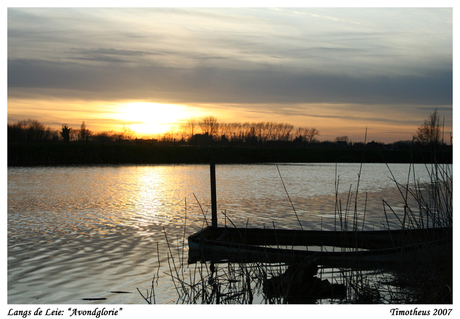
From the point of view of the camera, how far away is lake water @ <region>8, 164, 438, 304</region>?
22.0ft

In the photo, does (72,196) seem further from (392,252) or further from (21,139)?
(21,139)

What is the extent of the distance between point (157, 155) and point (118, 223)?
114 ft

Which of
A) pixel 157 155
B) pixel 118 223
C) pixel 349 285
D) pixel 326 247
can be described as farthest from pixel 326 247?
pixel 157 155

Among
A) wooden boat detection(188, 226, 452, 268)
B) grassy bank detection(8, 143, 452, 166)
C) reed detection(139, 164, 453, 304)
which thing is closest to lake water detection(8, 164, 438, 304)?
wooden boat detection(188, 226, 452, 268)

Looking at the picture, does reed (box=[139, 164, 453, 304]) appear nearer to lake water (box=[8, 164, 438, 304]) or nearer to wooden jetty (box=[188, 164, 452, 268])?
wooden jetty (box=[188, 164, 452, 268])

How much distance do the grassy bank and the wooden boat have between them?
76.1 feet

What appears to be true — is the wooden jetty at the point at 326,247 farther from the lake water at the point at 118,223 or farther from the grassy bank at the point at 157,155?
the grassy bank at the point at 157,155

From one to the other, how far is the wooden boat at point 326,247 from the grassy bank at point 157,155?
23205 millimetres

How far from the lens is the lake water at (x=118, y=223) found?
6715 mm

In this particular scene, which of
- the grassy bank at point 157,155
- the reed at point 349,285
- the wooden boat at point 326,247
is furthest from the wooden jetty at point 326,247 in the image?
the grassy bank at point 157,155

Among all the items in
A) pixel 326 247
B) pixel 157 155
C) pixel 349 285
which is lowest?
pixel 326 247

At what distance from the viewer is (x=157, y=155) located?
4588cm

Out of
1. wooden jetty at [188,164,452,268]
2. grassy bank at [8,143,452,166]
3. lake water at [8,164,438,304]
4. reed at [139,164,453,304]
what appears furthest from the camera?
grassy bank at [8,143,452,166]

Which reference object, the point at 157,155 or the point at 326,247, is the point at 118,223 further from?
the point at 157,155
